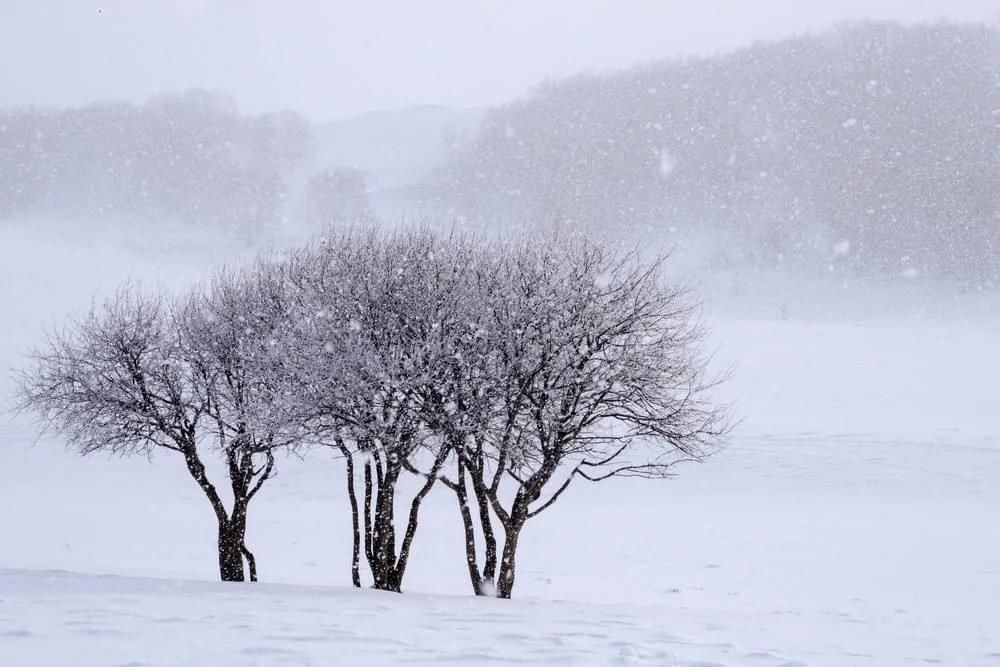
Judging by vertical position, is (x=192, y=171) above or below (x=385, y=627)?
above

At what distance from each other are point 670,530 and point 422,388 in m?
14.8

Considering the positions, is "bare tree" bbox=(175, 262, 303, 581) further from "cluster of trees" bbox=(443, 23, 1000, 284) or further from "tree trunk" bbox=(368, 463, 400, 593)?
"cluster of trees" bbox=(443, 23, 1000, 284)

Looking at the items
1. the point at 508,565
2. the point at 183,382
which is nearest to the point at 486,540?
the point at 508,565

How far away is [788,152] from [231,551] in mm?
93253

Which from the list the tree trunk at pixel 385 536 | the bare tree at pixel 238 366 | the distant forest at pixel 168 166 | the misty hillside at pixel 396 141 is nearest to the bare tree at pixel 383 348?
the tree trunk at pixel 385 536

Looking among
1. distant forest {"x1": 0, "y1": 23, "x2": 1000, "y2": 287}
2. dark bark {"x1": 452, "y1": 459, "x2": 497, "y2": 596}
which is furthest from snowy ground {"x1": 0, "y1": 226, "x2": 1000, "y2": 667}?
distant forest {"x1": 0, "y1": 23, "x2": 1000, "y2": 287}

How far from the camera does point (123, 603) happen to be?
1122 cm

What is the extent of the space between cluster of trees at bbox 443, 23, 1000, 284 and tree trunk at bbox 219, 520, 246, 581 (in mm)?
66199

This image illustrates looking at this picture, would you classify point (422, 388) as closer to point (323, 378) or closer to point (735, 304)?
point (323, 378)

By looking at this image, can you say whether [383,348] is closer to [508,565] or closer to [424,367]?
[424,367]

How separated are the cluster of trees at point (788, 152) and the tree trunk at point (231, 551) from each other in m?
66.2

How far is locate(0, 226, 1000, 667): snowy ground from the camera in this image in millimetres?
9453

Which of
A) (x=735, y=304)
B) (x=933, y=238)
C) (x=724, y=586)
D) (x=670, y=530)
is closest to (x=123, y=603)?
(x=724, y=586)

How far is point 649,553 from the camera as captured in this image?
22.8m
